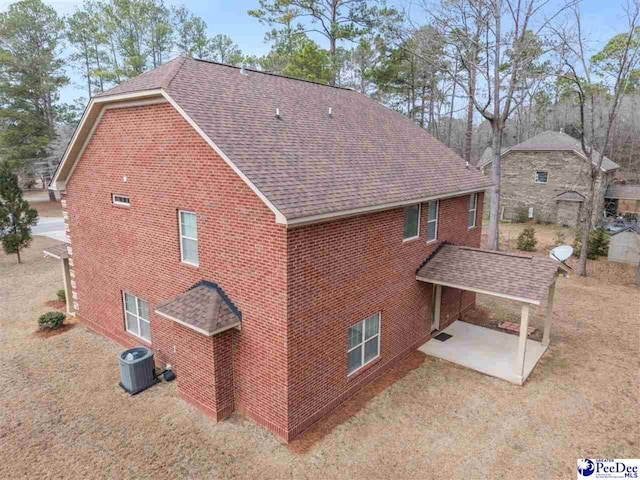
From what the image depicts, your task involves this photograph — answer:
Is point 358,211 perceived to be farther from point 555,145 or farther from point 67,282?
point 555,145

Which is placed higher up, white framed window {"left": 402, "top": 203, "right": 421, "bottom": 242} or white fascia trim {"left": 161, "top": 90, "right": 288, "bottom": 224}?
white fascia trim {"left": 161, "top": 90, "right": 288, "bottom": 224}

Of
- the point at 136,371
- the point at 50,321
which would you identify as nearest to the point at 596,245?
the point at 136,371

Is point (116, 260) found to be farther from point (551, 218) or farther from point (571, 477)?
point (551, 218)

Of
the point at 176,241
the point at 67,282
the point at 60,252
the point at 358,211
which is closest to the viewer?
the point at 358,211

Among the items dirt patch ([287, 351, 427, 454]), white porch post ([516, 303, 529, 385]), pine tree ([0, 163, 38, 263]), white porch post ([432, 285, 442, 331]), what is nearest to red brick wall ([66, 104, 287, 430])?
dirt patch ([287, 351, 427, 454])

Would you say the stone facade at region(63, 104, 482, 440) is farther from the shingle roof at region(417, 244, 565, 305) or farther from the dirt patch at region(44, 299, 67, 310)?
the dirt patch at region(44, 299, 67, 310)
